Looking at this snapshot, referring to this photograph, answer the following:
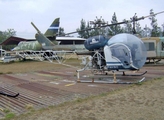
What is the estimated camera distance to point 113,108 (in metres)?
Answer: 5.15

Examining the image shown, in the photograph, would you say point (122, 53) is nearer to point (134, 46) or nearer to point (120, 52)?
point (120, 52)

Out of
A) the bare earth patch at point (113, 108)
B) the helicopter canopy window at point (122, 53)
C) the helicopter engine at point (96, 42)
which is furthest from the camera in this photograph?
the helicopter engine at point (96, 42)

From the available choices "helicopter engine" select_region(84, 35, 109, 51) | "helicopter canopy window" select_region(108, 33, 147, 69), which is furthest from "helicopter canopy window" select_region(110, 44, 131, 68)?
"helicopter engine" select_region(84, 35, 109, 51)

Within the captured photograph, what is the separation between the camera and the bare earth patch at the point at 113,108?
4.54 metres

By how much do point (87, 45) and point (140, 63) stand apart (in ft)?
8.88

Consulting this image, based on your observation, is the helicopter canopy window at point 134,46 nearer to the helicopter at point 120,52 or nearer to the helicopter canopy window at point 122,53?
the helicopter at point 120,52

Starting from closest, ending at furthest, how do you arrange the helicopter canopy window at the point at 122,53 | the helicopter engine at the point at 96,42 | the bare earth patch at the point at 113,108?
1. the bare earth patch at the point at 113,108
2. the helicopter canopy window at the point at 122,53
3. the helicopter engine at the point at 96,42

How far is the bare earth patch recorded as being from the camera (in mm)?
4539

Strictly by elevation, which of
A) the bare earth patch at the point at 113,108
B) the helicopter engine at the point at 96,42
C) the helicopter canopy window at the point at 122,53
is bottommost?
the bare earth patch at the point at 113,108

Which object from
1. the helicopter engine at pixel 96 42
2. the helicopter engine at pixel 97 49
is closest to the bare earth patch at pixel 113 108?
the helicopter engine at pixel 97 49

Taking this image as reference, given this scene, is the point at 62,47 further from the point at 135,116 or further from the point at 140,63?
the point at 135,116

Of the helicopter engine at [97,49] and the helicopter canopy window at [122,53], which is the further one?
the helicopter engine at [97,49]

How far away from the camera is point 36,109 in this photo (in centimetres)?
524

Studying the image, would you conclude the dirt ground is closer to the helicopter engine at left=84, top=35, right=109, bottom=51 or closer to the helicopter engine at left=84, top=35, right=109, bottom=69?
the helicopter engine at left=84, top=35, right=109, bottom=69
